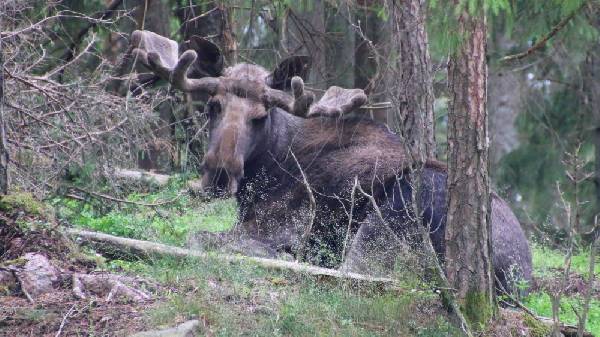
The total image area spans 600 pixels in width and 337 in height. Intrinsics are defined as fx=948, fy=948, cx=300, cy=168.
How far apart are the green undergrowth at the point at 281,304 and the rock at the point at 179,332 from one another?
13cm

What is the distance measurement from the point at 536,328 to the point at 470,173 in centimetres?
126

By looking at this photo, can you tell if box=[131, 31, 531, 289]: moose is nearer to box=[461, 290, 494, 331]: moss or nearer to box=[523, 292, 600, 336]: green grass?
box=[523, 292, 600, 336]: green grass

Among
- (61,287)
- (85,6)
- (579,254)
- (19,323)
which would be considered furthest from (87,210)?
(579,254)

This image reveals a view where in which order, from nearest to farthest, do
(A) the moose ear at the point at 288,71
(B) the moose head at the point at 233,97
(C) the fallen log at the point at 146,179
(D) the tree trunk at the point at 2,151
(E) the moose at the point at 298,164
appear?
1. (D) the tree trunk at the point at 2,151
2. (E) the moose at the point at 298,164
3. (B) the moose head at the point at 233,97
4. (A) the moose ear at the point at 288,71
5. (C) the fallen log at the point at 146,179

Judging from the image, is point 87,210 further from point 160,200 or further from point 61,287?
point 61,287

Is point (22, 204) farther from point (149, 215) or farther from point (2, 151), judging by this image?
point (149, 215)

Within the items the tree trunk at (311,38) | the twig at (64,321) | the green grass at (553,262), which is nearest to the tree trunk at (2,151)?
the twig at (64,321)

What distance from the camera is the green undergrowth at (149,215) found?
8.42 metres

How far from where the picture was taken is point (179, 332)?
5.83 meters

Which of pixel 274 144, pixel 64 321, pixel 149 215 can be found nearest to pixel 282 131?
pixel 274 144

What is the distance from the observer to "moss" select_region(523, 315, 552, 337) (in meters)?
6.76

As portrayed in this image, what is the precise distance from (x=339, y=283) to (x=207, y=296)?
1.10 m

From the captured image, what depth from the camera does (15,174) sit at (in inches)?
306

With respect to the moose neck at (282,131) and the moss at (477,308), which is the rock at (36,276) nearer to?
the moss at (477,308)
